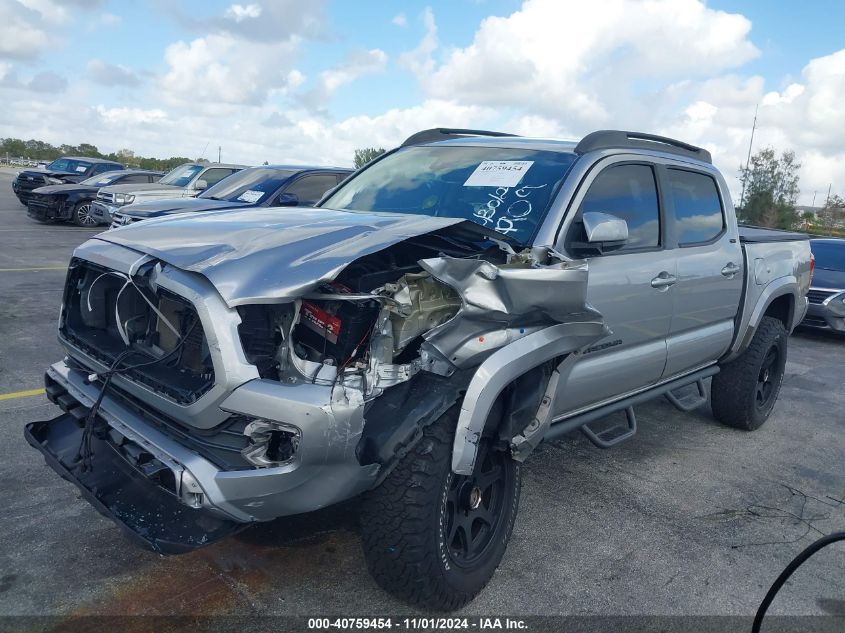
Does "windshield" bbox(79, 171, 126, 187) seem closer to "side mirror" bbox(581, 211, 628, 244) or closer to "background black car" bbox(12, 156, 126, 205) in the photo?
"background black car" bbox(12, 156, 126, 205)

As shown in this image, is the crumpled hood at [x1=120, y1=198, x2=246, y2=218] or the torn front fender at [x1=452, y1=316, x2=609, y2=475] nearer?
the torn front fender at [x1=452, y1=316, x2=609, y2=475]

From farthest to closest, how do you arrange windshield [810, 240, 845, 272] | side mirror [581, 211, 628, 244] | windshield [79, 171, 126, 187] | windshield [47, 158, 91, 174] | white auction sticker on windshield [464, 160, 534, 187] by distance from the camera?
windshield [47, 158, 91, 174] → windshield [79, 171, 126, 187] → windshield [810, 240, 845, 272] → white auction sticker on windshield [464, 160, 534, 187] → side mirror [581, 211, 628, 244]

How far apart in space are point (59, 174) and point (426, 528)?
20.8 metres

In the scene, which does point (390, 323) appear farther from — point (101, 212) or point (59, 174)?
point (59, 174)

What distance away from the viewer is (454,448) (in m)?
2.70

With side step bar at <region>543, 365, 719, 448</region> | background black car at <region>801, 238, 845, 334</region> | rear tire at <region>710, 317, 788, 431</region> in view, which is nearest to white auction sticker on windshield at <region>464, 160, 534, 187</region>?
side step bar at <region>543, 365, 719, 448</region>

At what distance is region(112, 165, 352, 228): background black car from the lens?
9.40 metres

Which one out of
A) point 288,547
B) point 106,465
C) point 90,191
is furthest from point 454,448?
point 90,191

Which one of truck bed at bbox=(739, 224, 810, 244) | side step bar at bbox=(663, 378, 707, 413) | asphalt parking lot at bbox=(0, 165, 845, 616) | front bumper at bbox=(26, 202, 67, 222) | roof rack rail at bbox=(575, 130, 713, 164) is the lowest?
asphalt parking lot at bbox=(0, 165, 845, 616)

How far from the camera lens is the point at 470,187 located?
3895 millimetres

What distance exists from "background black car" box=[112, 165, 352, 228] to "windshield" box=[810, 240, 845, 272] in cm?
721

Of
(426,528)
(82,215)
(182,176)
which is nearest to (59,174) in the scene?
(82,215)

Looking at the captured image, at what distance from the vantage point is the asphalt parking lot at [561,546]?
2924 mm

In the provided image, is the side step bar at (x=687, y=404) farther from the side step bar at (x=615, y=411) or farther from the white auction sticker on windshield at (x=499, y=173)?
the white auction sticker on windshield at (x=499, y=173)
